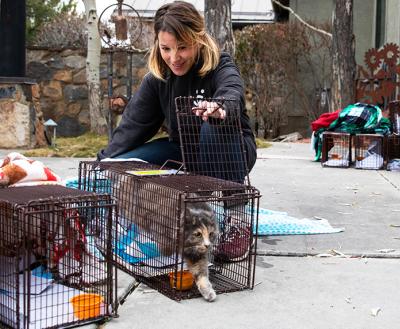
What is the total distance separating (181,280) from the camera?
2.46m

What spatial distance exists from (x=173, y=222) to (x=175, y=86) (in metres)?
1.15

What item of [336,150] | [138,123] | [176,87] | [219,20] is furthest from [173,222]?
[219,20]

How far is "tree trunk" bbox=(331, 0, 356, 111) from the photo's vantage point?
9.98 metres

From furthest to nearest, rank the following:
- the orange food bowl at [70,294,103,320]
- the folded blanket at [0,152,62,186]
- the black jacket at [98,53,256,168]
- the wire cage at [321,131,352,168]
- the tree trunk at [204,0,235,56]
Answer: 1. the tree trunk at [204,0,235,56]
2. the wire cage at [321,131,352,168]
3. the black jacket at [98,53,256,168]
4. the folded blanket at [0,152,62,186]
5. the orange food bowl at [70,294,103,320]

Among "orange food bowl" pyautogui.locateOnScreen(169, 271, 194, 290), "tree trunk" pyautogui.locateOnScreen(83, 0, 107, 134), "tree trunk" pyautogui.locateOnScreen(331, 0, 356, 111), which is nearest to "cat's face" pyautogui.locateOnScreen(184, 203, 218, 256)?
"orange food bowl" pyautogui.locateOnScreen(169, 271, 194, 290)

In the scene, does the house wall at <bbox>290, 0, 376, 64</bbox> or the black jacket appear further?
the house wall at <bbox>290, 0, 376, 64</bbox>

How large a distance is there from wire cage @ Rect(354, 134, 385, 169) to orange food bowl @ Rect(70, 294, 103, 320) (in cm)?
541

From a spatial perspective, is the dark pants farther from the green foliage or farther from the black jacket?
the green foliage

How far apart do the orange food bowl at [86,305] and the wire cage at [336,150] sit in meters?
5.39

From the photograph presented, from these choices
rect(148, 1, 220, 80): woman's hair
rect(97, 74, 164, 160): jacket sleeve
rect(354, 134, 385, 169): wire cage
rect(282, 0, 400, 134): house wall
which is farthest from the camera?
rect(282, 0, 400, 134): house wall

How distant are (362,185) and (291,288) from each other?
131 inches

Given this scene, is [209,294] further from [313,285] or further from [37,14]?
[37,14]

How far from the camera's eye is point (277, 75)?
13.7 meters

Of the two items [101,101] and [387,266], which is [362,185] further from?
[101,101]
